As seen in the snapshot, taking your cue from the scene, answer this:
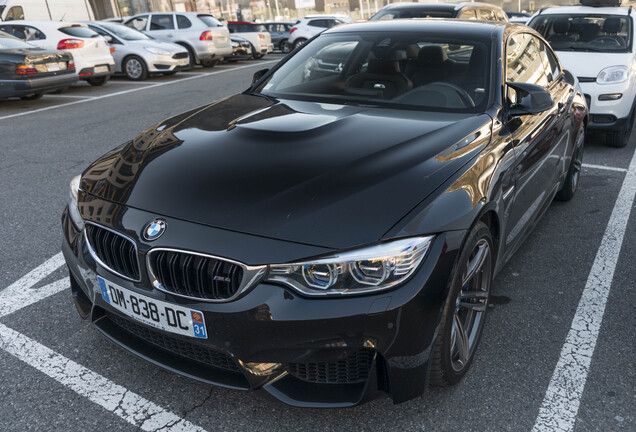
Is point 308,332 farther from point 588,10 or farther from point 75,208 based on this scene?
point 588,10

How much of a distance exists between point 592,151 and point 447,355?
16.4 feet

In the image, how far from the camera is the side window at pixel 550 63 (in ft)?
13.7

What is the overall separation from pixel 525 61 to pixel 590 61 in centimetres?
353

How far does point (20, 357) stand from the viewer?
2.76 meters

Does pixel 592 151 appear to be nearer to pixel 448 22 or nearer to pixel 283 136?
pixel 448 22

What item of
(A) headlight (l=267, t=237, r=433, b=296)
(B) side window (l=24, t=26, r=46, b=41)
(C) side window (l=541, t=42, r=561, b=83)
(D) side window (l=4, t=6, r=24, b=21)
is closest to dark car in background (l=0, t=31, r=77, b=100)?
(B) side window (l=24, t=26, r=46, b=41)

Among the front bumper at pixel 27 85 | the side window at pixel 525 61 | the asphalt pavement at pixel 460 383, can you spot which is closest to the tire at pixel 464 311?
the asphalt pavement at pixel 460 383

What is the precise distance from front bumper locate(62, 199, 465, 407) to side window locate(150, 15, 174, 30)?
15.3m

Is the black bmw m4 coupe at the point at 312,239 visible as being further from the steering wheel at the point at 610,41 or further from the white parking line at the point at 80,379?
the steering wheel at the point at 610,41

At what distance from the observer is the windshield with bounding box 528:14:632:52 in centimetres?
699

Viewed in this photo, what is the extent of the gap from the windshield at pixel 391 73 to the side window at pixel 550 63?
1.06 meters

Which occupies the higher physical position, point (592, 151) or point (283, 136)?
point (283, 136)

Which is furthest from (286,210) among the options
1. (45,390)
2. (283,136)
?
(45,390)

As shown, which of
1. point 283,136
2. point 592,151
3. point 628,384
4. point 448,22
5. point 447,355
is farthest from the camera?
point 592,151
